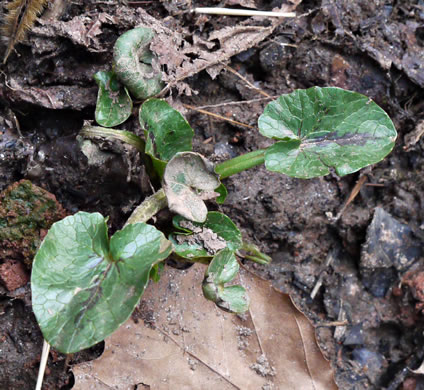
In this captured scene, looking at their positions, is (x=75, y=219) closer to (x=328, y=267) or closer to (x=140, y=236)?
(x=140, y=236)

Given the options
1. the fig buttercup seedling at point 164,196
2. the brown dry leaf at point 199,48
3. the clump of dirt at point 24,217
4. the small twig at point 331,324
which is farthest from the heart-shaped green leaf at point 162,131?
the small twig at point 331,324

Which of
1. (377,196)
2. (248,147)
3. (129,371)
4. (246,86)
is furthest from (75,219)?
Result: (377,196)

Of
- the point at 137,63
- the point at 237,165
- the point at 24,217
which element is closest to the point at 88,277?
the point at 24,217

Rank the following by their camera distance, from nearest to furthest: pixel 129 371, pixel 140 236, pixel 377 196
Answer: pixel 140 236, pixel 129 371, pixel 377 196

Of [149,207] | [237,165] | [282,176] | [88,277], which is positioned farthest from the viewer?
[282,176]

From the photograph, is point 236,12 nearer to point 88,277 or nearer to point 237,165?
point 237,165

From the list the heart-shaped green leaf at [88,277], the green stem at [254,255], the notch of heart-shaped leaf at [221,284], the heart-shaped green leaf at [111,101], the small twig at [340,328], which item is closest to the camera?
the heart-shaped green leaf at [88,277]

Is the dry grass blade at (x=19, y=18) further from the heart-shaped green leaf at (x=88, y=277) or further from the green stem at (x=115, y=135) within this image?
the heart-shaped green leaf at (x=88, y=277)
